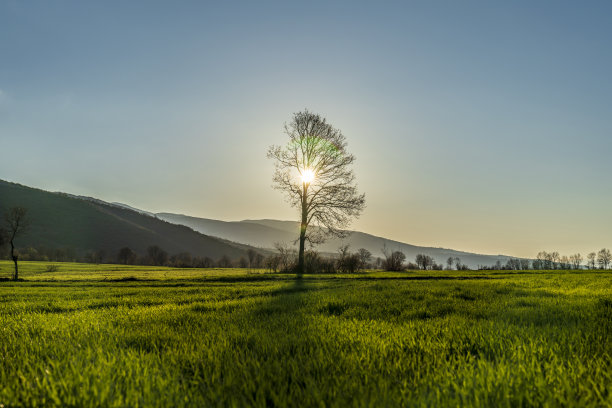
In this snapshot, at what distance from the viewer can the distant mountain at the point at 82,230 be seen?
115 meters

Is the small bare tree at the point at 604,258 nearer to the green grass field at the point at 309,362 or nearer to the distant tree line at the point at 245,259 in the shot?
the distant tree line at the point at 245,259

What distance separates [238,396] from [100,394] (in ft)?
3.15

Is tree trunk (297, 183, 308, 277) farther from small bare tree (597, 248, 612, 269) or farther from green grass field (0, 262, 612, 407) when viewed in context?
small bare tree (597, 248, 612, 269)

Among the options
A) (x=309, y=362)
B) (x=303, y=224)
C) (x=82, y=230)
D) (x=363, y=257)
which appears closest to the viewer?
(x=309, y=362)

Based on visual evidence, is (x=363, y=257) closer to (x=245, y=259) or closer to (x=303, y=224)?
(x=303, y=224)

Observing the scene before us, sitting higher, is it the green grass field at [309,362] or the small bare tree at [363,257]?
the green grass field at [309,362]

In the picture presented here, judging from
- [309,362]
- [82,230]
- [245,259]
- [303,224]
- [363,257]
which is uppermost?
[303,224]

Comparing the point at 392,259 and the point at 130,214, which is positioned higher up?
the point at 130,214

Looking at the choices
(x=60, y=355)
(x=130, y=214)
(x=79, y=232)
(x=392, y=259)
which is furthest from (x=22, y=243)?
(x=60, y=355)

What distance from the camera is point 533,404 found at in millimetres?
1991

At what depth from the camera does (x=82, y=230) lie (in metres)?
128

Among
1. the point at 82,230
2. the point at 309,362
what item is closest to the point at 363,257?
the point at 309,362

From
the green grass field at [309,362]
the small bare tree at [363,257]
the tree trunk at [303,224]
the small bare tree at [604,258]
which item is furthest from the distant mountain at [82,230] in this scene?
the small bare tree at [604,258]

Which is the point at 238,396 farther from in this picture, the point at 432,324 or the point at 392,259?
the point at 392,259
